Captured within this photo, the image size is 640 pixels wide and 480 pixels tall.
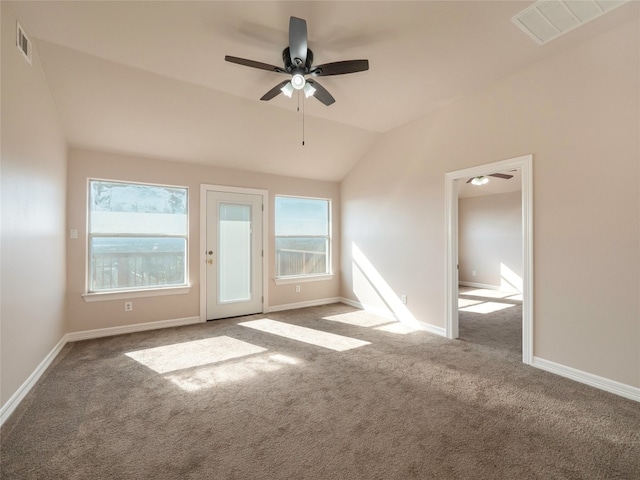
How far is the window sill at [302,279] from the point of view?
5.29 m

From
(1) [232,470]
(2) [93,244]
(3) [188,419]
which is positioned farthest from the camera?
(2) [93,244]

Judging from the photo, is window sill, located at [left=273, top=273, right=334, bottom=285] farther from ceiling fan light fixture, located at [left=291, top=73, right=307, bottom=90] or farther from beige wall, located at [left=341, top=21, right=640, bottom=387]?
ceiling fan light fixture, located at [left=291, top=73, right=307, bottom=90]

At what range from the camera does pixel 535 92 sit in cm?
295

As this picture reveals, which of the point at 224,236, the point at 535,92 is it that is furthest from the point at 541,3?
the point at 224,236

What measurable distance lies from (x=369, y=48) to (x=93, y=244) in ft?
13.6

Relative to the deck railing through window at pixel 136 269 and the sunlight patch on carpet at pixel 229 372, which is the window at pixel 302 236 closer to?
the deck railing through window at pixel 136 269

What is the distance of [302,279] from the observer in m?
5.52

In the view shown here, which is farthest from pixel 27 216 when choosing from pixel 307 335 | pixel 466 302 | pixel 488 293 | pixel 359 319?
pixel 488 293

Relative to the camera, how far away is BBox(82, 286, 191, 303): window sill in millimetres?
3818

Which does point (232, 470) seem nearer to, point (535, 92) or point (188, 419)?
point (188, 419)

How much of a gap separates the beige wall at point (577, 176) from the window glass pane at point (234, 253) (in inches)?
120

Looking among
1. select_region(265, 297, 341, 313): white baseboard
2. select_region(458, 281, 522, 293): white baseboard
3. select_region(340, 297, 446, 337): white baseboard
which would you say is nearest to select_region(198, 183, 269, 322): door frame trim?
select_region(265, 297, 341, 313): white baseboard

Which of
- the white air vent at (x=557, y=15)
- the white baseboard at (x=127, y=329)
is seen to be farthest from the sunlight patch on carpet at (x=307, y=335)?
the white air vent at (x=557, y=15)

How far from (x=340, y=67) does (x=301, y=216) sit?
134 inches
